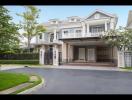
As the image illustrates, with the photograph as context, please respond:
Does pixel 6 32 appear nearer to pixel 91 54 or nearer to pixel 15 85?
pixel 15 85

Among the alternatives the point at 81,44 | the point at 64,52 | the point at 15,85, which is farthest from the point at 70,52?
the point at 15,85

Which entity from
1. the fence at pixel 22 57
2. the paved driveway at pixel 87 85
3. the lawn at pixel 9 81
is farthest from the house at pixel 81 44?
the lawn at pixel 9 81

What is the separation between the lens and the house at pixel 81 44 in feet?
72.4

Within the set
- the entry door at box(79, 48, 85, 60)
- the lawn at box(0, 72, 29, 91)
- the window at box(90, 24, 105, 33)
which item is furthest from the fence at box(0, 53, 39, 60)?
A: the lawn at box(0, 72, 29, 91)

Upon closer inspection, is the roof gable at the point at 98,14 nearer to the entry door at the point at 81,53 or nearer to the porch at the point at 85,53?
the porch at the point at 85,53

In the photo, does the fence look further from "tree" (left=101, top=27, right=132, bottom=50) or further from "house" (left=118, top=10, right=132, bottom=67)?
"house" (left=118, top=10, right=132, bottom=67)

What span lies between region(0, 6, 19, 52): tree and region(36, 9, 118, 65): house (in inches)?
517

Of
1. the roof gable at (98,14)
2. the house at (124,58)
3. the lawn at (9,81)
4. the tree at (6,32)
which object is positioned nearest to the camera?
the lawn at (9,81)

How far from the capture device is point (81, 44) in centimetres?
2347

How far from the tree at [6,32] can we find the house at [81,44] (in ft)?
43.0

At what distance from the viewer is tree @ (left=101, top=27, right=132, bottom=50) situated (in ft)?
56.3
